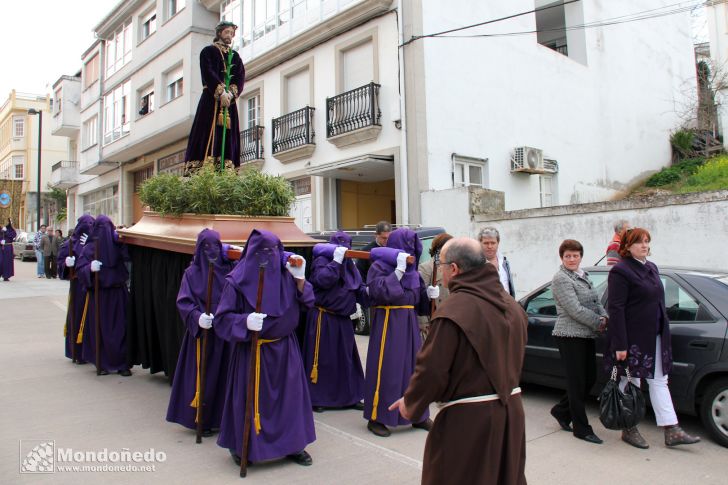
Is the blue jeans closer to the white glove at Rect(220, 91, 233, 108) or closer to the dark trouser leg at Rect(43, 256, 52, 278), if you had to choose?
the dark trouser leg at Rect(43, 256, 52, 278)

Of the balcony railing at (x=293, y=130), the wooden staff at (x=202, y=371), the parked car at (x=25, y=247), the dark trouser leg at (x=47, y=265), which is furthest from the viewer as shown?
the parked car at (x=25, y=247)

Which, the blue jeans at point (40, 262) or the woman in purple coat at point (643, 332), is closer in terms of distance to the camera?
the woman in purple coat at point (643, 332)

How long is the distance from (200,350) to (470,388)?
3162 mm

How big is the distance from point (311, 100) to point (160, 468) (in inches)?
526

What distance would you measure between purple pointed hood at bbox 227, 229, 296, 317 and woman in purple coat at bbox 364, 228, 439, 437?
115cm

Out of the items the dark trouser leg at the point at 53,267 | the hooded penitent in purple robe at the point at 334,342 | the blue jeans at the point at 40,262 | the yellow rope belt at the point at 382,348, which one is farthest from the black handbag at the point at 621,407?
the blue jeans at the point at 40,262

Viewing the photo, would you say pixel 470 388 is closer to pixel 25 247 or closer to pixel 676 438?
pixel 676 438

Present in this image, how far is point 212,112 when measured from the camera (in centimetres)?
737

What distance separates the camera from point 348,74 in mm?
15656

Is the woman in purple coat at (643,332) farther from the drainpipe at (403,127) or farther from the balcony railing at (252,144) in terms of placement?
the balcony railing at (252,144)

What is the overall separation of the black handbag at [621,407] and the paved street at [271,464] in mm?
275

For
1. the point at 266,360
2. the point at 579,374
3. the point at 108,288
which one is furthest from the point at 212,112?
the point at 579,374

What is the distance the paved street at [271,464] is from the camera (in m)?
4.26

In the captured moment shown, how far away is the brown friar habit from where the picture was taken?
2.67 meters
